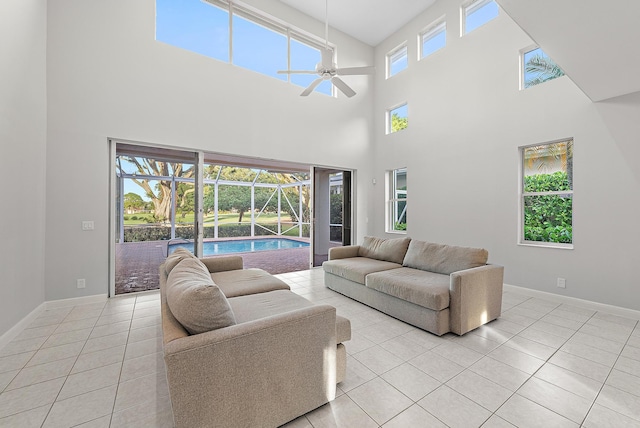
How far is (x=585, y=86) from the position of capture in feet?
9.55

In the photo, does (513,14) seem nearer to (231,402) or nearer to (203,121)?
(231,402)

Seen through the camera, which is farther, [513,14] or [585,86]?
[585,86]

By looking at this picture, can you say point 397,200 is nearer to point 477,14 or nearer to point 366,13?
point 477,14

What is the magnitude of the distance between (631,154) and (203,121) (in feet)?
19.1

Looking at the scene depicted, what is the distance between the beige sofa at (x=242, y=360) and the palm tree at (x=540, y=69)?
15.2 ft

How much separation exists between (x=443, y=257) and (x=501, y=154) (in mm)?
2265

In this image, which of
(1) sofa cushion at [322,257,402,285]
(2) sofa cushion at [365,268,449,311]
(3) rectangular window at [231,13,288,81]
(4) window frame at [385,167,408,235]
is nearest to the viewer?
(2) sofa cushion at [365,268,449,311]

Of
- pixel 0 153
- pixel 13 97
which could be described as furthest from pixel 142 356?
pixel 13 97

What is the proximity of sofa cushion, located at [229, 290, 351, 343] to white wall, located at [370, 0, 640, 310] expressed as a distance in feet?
12.0

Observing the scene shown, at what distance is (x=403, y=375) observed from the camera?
200 centimetres

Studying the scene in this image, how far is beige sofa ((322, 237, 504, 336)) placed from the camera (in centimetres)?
261

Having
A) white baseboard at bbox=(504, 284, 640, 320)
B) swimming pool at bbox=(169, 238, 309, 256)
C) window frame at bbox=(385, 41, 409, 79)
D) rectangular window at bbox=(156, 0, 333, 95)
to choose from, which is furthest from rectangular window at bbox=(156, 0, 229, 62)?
white baseboard at bbox=(504, 284, 640, 320)

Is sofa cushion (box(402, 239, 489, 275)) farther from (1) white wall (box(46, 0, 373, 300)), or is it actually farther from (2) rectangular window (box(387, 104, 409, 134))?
(2) rectangular window (box(387, 104, 409, 134))

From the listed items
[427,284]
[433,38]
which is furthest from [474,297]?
[433,38]
